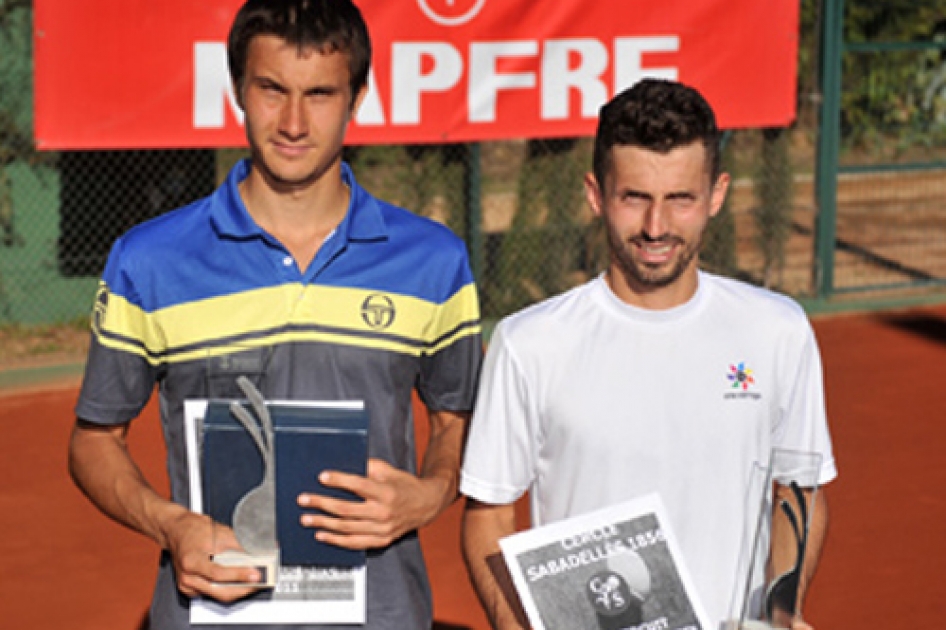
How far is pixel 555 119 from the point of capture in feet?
33.9

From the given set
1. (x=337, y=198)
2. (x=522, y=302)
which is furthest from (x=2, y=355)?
(x=337, y=198)

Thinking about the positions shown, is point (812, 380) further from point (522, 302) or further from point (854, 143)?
point (854, 143)

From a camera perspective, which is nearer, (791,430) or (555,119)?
(791,430)

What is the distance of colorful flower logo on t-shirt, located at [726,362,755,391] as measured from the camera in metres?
3.07

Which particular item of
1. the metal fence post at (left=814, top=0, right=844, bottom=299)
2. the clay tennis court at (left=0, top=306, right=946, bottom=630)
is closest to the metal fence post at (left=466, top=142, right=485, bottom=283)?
the clay tennis court at (left=0, top=306, right=946, bottom=630)

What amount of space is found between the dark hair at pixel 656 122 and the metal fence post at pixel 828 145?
347 inches

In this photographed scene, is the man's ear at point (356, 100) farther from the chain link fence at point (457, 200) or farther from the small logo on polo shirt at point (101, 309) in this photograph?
the chain link fence at point (457, 200)

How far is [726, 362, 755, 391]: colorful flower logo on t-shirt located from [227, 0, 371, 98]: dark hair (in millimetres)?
919

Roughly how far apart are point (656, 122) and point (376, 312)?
0.66 meters

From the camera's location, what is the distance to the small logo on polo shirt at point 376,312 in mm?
3152

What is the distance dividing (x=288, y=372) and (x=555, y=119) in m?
7.40

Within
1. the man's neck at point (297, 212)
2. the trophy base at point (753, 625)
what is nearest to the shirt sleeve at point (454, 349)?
the man's neck at point (297, 212)

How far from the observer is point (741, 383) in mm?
3072

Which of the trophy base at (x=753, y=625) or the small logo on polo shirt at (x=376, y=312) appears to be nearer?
the trophy base at (x=753, y=625)
